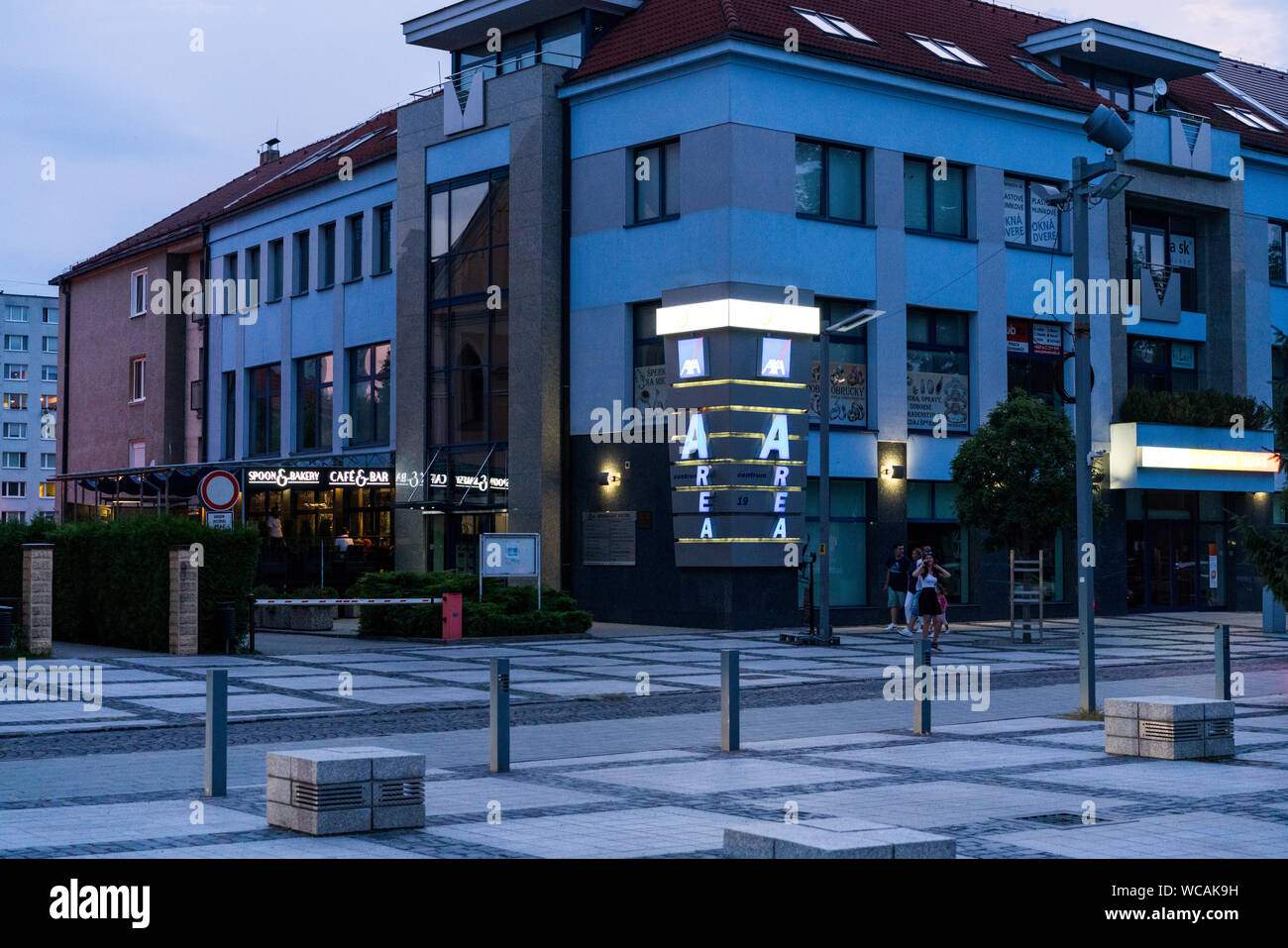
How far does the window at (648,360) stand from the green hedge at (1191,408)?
12.9 meters

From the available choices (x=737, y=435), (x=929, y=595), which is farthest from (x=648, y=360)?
(x=929, y=595)

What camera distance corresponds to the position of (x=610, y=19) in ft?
128

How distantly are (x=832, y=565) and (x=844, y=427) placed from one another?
3.03 metres

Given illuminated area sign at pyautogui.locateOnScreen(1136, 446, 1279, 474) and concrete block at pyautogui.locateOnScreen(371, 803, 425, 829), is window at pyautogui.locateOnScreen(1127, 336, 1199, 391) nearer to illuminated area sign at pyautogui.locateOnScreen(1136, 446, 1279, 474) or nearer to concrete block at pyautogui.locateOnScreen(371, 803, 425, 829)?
illuminated area sign at pyautogui.locateOnScreen(1136, 446, 1279, 474)

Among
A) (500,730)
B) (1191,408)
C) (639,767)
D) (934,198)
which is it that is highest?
(934,198)

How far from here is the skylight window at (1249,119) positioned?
46.4 metres

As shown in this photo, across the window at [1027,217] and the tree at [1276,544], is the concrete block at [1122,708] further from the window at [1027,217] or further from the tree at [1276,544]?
the window at [1027,217]

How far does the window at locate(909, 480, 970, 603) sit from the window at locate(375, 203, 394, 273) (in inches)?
626

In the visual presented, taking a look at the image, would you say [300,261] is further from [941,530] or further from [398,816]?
[398,816]

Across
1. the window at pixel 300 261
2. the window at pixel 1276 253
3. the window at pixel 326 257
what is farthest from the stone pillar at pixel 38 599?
the window at pixel 1276 253

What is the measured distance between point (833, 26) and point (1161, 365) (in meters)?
13.3

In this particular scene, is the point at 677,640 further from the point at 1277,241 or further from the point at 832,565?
the point at 1277,241

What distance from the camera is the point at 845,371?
36.2m
